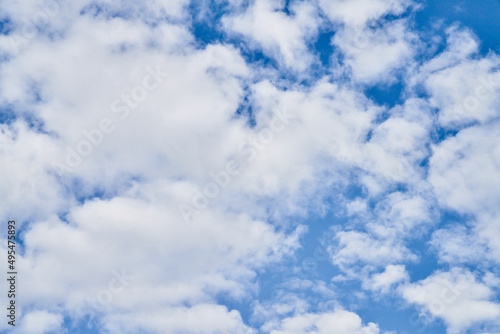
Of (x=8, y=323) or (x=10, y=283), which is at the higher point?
(x=10, y=283)

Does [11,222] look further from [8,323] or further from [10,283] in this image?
[8,323]

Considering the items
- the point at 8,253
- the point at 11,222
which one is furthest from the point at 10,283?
the point at 11,222

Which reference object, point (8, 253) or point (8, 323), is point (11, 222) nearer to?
point (8, 253)

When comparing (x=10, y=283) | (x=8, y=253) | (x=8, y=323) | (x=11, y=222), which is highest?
(x=11, y=222)

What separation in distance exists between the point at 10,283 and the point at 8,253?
6913 mm

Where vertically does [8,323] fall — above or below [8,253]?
below

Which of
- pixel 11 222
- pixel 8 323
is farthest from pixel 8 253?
pixel 8 323

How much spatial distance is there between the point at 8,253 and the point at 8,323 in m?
15.3

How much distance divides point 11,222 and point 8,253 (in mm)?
6857

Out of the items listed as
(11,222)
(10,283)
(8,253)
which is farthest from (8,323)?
(11,222)

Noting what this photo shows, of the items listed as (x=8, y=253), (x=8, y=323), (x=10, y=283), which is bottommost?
(x=8, y=323)

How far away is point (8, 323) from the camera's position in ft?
217

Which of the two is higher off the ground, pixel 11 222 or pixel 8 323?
pixel 11 222

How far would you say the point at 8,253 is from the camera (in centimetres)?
6656
